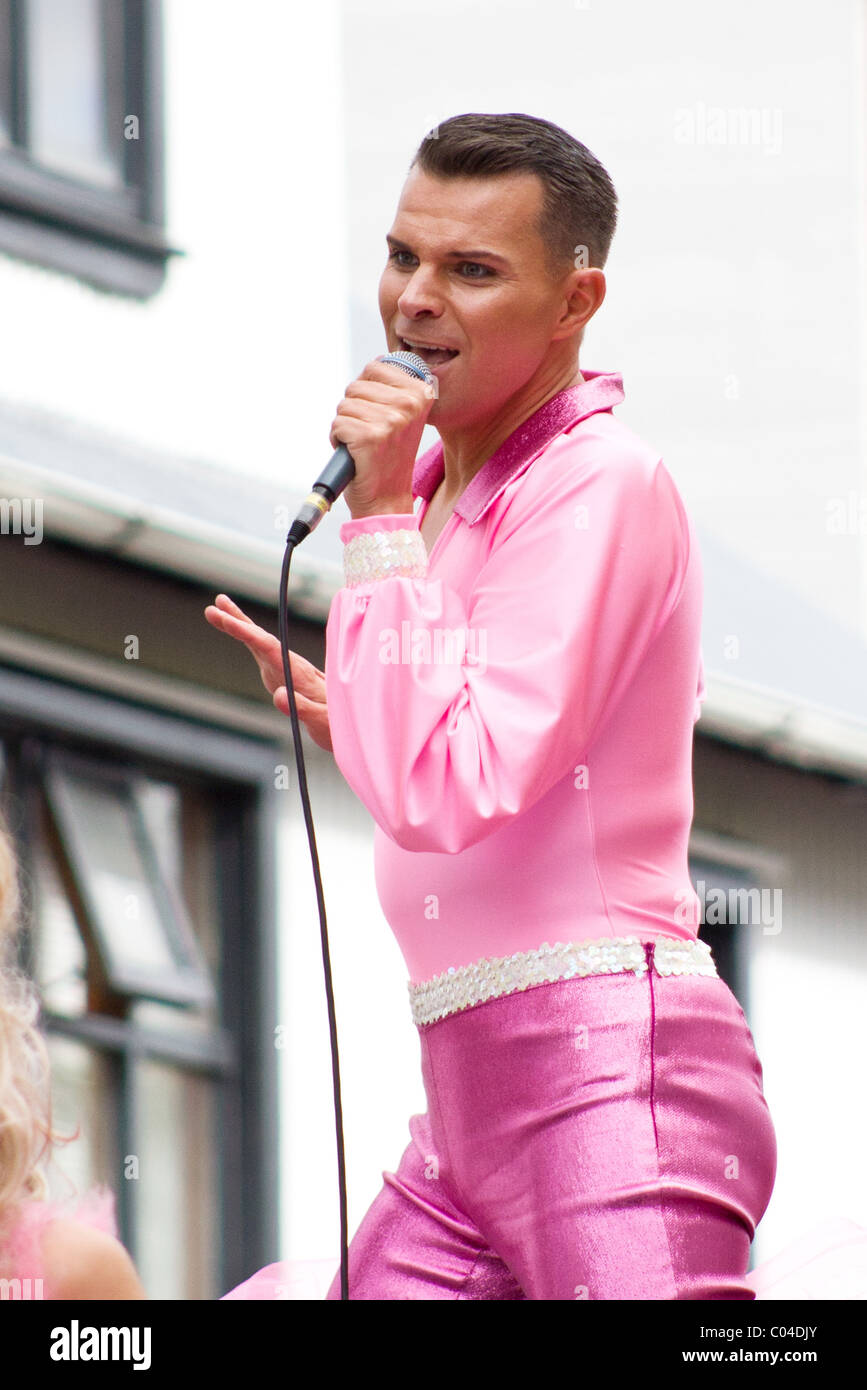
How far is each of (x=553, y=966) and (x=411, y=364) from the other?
0.56 meters

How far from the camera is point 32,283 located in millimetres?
5949

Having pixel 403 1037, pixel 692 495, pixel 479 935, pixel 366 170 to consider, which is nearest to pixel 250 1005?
pixel 403 1037

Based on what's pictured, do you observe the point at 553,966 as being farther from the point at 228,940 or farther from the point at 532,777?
the point at 228,940

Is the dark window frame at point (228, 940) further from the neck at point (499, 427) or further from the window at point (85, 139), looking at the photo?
the neck at point (499, 427)

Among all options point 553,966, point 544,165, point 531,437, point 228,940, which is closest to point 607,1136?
point 553,966

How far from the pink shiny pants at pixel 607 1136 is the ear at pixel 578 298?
626 millimetres

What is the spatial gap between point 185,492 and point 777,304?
1742 millimetres

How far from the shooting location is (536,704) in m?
2.16

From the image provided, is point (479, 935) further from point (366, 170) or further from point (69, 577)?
point (366, 170)

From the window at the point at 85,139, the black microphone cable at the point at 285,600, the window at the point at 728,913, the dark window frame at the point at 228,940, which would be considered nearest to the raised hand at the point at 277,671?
the black microphone cable at the point at 285,600

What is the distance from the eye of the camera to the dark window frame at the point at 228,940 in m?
5.80

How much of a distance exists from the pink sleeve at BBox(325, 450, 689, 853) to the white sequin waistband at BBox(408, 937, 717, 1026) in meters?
0.16
